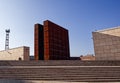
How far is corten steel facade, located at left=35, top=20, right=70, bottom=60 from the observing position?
71.4ft

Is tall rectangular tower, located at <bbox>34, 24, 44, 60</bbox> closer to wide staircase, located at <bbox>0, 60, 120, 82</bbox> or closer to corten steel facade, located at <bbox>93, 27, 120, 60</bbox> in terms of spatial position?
corten steel facade, located at <bbox>93, 27, 120, 60</bbox>

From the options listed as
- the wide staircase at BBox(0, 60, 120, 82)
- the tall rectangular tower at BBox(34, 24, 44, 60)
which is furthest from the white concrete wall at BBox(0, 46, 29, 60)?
the wide staircase at BBox(0, 60, 120, 82)

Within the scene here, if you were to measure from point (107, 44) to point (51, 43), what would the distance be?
23.8 feet

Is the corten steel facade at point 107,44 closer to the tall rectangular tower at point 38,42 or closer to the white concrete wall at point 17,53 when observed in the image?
the tall rectangular tower at point 38,42

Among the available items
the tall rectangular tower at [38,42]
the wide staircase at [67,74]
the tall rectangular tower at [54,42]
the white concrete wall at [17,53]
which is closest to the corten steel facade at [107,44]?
the tall rectangular tower at [54,42]

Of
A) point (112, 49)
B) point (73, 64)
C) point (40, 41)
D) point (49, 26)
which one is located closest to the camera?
point (73, 64)

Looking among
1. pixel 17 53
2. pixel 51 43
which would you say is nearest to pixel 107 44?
pixel 51 43

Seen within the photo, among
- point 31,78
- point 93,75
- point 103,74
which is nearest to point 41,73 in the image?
point 31,78

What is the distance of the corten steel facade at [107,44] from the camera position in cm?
2047

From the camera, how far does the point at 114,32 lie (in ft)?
68.2

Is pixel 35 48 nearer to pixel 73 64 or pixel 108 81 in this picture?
pixel 73 64

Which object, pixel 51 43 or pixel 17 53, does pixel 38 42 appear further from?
pixel 17 53

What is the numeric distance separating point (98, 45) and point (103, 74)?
10544mm

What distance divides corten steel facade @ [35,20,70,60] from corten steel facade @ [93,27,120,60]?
530cm
